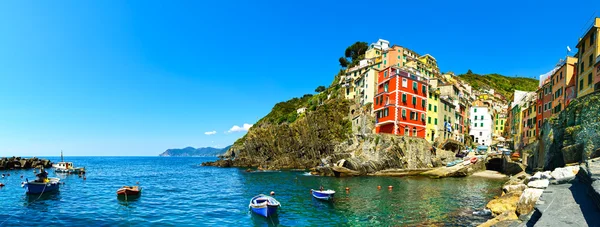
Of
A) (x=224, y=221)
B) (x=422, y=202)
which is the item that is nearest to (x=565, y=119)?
(x=422, y=202)

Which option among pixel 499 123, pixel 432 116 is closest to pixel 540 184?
pixel 432 116

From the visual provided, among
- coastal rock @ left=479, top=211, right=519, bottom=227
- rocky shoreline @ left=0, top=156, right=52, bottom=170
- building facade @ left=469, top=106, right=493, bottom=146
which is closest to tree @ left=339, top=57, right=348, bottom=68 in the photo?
building facade @ left=469, top=106, right=493, bottom=146

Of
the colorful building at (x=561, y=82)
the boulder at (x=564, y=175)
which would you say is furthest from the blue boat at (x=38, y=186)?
the colorful building at (x=561, y=82)

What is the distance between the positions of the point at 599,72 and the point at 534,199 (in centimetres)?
3050

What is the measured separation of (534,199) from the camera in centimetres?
1986

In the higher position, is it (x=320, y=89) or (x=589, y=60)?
(x=320, y=89)

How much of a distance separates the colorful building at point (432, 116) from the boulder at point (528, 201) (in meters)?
53.8

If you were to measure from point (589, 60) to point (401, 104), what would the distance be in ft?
100

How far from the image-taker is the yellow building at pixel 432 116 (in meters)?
73.6

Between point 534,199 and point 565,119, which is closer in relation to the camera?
point 534,199

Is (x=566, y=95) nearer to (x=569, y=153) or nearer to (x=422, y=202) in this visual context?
(x=569, y=153)

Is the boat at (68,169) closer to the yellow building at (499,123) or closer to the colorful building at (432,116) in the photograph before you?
the colorful building at (432,116)

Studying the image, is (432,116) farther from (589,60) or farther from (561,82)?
(589,60)

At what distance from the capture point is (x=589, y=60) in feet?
140
